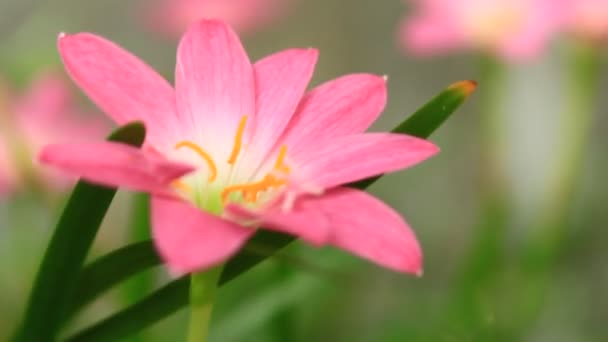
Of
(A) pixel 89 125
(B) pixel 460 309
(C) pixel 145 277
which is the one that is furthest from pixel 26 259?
(B) pixel 460 309

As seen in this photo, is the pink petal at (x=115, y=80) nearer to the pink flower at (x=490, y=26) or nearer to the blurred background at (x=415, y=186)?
the blurred background at (x=415, y=186)

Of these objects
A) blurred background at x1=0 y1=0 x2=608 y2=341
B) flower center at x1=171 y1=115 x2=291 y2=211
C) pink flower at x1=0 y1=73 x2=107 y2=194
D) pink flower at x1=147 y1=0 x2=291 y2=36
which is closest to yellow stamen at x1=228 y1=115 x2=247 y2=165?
flower center at x1=171 y1=115 x2=291 y2=211

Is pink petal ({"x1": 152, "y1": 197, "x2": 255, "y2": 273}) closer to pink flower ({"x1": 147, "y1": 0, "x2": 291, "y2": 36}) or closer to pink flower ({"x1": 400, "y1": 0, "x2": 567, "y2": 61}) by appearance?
pink flower ({"x1": 400, "y1": 0, "x2": 567, "y2": 61})

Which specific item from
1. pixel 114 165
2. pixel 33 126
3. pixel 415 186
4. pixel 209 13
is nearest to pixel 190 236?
pixel 114 165

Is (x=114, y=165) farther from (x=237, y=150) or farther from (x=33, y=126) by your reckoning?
(x=33, y=126)

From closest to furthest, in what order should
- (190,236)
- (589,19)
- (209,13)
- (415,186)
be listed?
(190,236) → (589,19) → (209,13) → (415,186)

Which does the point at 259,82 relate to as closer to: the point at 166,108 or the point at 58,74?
the point at 166,108

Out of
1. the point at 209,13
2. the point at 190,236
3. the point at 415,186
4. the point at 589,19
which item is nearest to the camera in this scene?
the point at 190,236

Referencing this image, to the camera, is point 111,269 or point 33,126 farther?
point 33,126
